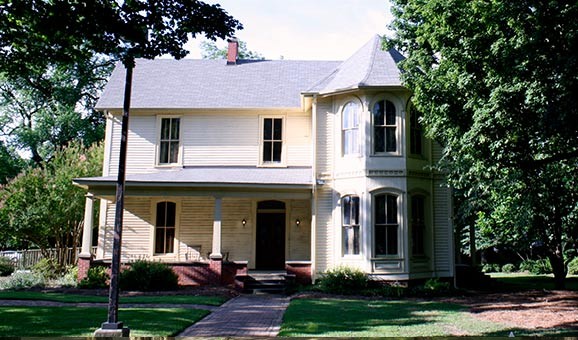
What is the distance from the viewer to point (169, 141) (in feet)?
70.5

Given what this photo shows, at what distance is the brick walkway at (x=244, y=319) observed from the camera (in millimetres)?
10141

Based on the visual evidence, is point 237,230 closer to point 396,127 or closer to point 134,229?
Answer: point 134,229

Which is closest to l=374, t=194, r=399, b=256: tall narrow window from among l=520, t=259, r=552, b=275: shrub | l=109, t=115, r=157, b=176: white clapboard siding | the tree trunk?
the tree trunk

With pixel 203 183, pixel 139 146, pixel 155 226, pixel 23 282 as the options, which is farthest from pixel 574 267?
pixel 23 282

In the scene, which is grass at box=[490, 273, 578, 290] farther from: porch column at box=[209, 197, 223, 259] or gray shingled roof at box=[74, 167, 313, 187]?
porch column at box=[209, 197, 223, 259]

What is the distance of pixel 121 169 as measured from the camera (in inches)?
368

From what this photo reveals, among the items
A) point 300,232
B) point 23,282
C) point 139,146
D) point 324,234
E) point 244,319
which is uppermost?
point 139,146

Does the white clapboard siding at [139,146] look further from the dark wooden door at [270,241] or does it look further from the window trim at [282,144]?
the dark wooden door at [270,241]

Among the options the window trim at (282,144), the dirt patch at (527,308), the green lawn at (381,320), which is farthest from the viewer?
the window trim at (282,144)

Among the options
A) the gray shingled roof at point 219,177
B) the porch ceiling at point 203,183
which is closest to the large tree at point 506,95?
the porch ceiling at point 203,183

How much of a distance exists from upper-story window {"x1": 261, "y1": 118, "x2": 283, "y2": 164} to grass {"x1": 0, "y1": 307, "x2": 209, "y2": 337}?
A: 951 centimetres

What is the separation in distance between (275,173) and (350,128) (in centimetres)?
370

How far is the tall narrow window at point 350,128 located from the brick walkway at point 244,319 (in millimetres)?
5925

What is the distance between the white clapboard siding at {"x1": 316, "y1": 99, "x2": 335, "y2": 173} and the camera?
19125mm
